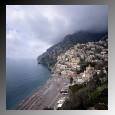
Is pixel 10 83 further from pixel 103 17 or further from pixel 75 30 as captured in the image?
pixel 103 17

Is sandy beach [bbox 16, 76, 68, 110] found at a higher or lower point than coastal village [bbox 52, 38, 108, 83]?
lower

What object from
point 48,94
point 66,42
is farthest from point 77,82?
point 66,42

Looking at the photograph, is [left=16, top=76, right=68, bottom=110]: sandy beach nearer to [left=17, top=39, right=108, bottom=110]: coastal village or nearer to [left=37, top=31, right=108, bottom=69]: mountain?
[left=17, top=39, right=108, bottom=110]: coastal village

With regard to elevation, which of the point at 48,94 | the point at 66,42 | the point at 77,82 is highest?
the point at 66,42

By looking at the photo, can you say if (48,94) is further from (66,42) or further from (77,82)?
(66,42)

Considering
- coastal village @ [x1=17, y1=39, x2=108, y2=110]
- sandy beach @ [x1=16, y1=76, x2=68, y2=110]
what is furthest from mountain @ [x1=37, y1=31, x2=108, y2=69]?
sandy beach @ [x1=16, y1=76, x2=68, y2=110]
